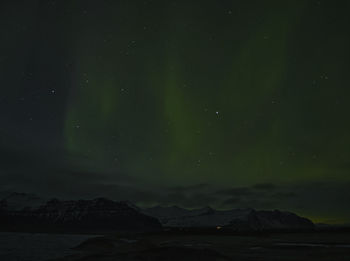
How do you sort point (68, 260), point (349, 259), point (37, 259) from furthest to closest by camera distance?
point (37, 259), point (68, 260), point (349, 259)

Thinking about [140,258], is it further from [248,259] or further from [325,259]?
[325,259]

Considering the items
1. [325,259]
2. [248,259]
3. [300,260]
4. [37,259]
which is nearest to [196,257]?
[248,259]

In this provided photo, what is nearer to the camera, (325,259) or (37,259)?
(325,259)

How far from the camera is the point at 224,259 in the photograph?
31750mm

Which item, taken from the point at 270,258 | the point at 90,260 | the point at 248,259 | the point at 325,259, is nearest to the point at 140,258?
the point at 90,260

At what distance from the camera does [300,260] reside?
31328mm

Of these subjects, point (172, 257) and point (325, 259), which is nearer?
point (325, 259)

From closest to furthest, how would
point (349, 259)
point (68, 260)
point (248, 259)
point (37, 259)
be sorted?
point (349, 259) < point (248, 259) < point (68, 260) < point (37, 259)

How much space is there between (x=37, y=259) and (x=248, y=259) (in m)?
23.2

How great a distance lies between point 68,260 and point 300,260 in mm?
23128

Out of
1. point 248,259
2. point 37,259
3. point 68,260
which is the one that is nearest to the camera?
point 248,259

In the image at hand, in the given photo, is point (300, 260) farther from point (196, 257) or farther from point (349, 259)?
point (196, 257)

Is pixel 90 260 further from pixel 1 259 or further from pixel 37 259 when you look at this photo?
pixel 1 259

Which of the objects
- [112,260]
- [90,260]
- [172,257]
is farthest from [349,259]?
[90,260]
